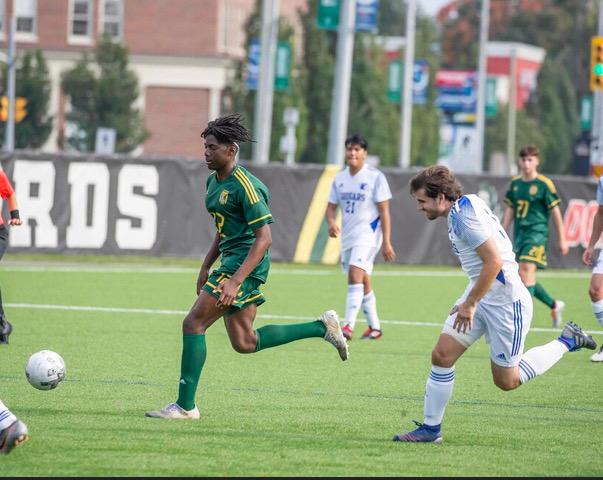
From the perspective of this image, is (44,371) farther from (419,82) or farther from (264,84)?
(419,82)

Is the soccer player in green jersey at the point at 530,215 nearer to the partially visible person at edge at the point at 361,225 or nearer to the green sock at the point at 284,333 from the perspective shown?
the partially visible person at edge at the point at 361,225

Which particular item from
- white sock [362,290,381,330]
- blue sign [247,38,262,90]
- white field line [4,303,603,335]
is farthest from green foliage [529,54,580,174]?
white sock [362,290,381,330]

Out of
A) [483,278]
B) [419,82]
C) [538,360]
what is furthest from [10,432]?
[419,82]

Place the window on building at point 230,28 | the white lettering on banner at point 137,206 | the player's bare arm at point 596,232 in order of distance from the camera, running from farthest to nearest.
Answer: the window on building at point 230,28
the white lettering on banner at point 137,206
the player's bare arm at point 596,232

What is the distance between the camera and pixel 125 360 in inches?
462

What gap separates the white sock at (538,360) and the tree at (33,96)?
42.3 meters

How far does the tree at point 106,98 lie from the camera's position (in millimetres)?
49125

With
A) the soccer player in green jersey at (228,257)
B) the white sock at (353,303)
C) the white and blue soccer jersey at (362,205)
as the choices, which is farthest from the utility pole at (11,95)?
the soccer player in green jersey at (228,257)

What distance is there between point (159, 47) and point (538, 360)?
47.7 metres

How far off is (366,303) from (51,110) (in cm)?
4090

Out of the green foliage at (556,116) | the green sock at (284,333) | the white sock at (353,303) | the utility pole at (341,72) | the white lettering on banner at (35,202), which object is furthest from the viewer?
the green foliage at (556,116)

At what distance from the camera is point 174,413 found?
8602mm

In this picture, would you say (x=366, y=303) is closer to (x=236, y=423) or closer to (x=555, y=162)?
(x=236, y=423)

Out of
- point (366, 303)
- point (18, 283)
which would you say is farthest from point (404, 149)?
point (366, 303)
